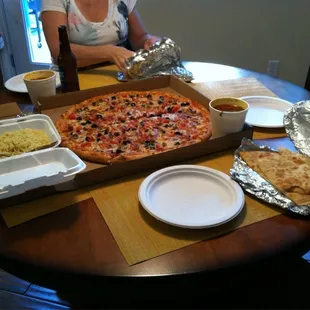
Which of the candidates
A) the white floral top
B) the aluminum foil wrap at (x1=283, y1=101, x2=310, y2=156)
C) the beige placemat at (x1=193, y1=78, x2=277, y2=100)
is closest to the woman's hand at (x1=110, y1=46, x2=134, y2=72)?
the white floral top

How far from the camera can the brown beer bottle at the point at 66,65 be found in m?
1.42

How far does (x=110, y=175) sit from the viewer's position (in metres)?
1.02

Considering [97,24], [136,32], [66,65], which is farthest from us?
[136,32]

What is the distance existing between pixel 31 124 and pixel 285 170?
79 cm

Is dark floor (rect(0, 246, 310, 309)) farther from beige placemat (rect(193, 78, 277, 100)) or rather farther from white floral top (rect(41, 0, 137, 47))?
white floral top (rect(41, 0, 137, 47))

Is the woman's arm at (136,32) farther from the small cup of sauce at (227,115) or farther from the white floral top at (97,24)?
the small cup of sauce at (227,115)

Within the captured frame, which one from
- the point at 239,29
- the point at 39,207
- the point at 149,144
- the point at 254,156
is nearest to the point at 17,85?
the point at 149,144

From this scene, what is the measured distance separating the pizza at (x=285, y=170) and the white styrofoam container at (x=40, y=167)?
1.59 feet

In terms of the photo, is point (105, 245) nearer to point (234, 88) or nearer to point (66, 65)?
point (66, 65)

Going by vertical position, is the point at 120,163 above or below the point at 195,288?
above

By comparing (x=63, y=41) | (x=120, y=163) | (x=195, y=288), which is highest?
(x=63, y=41)

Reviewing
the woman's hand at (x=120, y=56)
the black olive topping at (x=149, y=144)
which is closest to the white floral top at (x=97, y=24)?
the woman's hand at (x=120, y=56)

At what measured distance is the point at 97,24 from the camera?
1.99 meters

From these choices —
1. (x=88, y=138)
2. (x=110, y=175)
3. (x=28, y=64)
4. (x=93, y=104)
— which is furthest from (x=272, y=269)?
(x=28, y=64)
